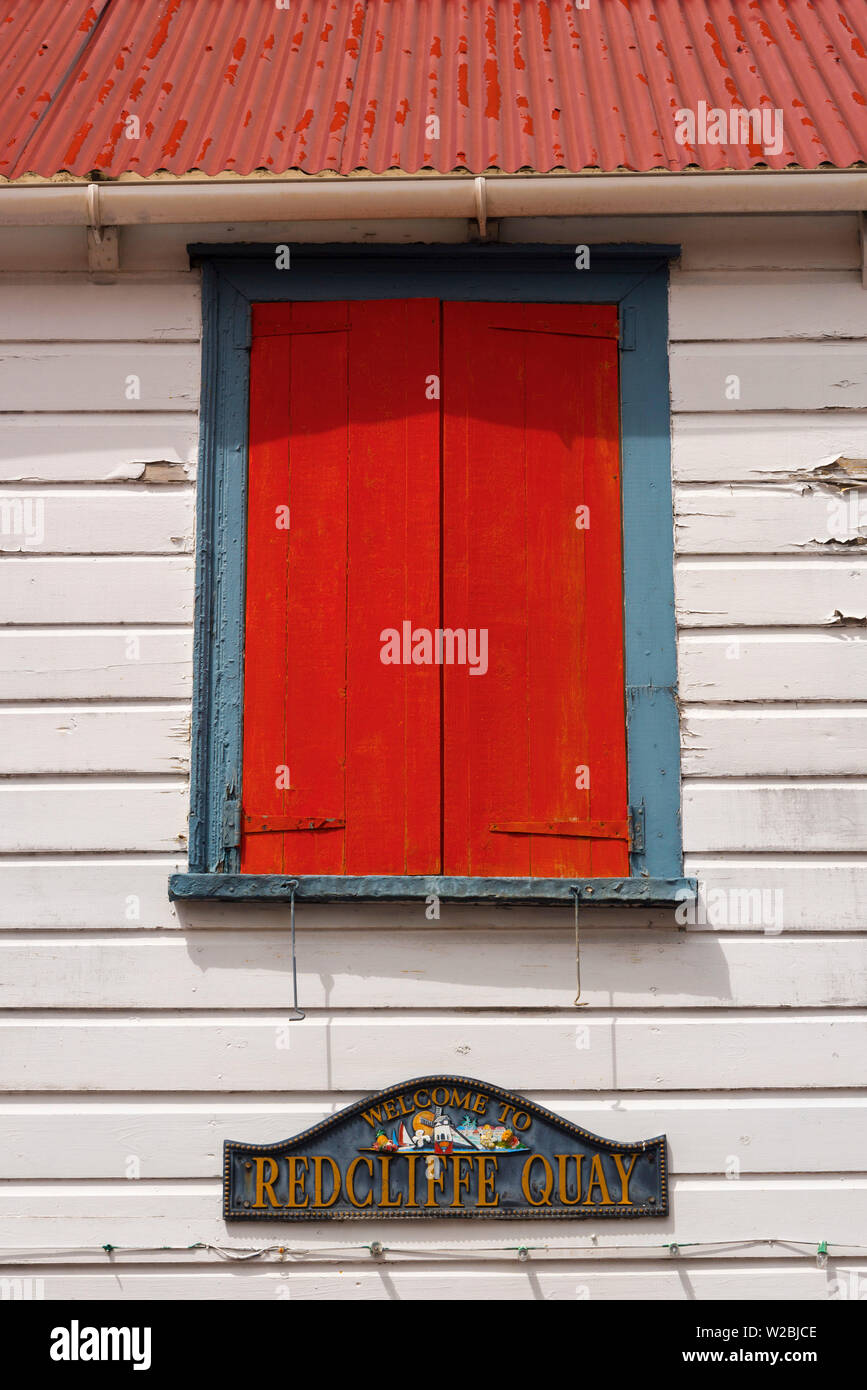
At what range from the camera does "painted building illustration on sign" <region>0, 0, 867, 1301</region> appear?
424 cm

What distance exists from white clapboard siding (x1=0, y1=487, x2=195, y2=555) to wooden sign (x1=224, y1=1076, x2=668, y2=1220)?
2145 mm

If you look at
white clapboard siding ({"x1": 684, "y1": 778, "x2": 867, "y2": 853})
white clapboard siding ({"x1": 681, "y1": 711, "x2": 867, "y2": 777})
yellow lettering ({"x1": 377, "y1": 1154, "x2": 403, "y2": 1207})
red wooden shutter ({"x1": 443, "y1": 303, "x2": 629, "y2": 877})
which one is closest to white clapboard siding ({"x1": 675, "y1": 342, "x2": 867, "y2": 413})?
red wooden shutter ({"x1": 443, "y1": 303, "x2": 629, "y2": 877})

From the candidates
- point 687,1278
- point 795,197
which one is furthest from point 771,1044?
point 795,197

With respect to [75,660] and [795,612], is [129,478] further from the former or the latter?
[795,612]

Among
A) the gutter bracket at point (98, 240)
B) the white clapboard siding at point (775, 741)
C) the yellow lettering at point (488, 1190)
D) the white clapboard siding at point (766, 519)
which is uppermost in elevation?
the gutter bracket at point (98, 240)

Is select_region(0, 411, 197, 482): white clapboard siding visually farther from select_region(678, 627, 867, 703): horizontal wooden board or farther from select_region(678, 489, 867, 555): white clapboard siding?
select_region(678, 627, 867, 703): horizontal wooden board

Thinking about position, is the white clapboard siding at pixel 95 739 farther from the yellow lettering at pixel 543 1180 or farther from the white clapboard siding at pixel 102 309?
the yellow lettering at pixel 543 1180

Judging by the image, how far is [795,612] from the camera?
14.9ft

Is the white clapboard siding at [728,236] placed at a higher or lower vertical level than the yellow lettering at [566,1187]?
higher

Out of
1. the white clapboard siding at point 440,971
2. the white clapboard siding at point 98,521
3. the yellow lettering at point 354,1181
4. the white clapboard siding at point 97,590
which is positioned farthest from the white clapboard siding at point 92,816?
the yellow lettering at point 354,1181

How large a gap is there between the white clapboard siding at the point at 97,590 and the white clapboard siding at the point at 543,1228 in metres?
2.01

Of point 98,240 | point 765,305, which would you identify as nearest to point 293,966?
point 98,240

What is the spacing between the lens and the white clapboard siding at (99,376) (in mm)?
4688

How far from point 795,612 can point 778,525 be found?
0.33m
